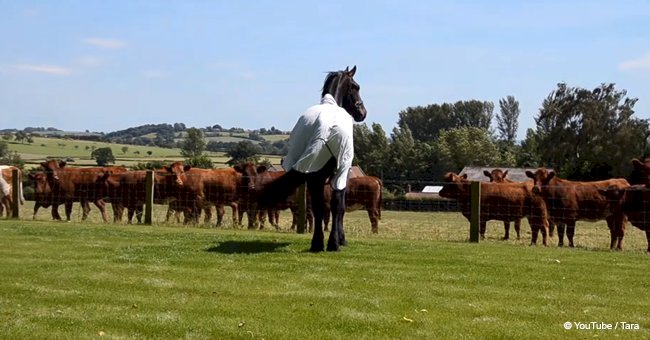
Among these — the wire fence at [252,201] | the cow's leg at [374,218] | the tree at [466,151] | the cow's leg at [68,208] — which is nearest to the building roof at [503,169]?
the tree at [466,151]

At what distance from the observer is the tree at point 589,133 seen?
5688 centimetres

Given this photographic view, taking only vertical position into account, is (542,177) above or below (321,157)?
below

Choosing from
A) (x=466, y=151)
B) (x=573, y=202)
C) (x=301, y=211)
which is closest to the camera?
(x=301, y=211)

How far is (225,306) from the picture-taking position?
8266mm

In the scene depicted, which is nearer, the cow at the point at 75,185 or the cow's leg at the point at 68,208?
the cow's leg at the point at 68,208

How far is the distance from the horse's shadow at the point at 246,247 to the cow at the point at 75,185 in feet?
36.4

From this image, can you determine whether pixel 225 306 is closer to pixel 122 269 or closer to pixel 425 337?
pixel 425 337

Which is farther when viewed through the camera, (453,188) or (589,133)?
(589,133)

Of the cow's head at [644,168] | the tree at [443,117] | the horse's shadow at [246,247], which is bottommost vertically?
the horse's shadow at [246,247]

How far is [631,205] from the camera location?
17.0 meters

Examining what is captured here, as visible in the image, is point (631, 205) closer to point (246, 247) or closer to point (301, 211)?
point (301, 211)

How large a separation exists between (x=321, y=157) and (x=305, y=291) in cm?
368

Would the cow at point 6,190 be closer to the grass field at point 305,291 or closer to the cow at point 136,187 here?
the cow at point 136,187

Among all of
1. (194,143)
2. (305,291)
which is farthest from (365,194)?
(194,143)
